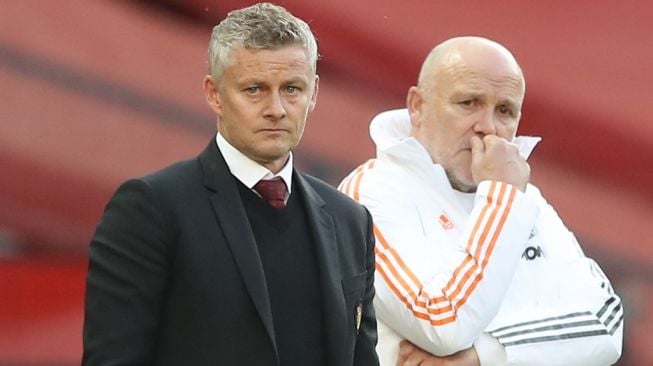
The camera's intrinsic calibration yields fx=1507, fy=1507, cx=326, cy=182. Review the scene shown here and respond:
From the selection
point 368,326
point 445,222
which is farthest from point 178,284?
point 445,222

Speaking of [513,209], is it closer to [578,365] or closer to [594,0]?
[578,365]

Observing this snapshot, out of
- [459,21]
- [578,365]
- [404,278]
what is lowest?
[578,365]

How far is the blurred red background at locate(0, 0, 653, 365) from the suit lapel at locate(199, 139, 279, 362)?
1.02 meters

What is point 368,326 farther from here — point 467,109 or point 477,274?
point 467,109

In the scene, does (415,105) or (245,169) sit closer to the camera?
(245,169)

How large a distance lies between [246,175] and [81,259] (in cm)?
107

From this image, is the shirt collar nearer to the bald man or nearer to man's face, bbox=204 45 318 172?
man's face, bbox=204 45 318 172

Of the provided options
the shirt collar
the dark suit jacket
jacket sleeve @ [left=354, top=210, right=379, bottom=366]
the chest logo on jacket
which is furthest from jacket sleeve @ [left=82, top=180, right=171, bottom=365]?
the chest logo on jacket

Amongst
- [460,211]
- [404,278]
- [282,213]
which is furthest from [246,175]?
[460,211]

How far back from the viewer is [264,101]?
2.00 m

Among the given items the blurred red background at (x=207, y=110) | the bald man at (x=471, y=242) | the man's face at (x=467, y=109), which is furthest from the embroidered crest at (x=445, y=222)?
the blurred red background at (x=207, y=110)

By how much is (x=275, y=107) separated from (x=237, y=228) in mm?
174

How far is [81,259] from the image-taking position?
2979mm

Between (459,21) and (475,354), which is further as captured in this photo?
(459,21)
